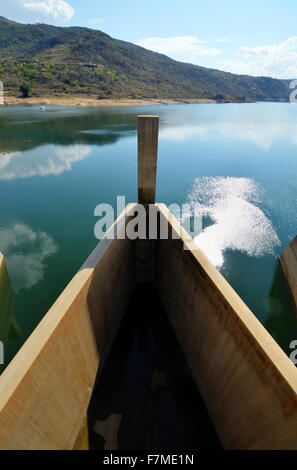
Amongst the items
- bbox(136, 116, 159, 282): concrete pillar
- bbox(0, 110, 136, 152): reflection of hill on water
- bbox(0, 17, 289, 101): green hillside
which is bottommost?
bbox(136, 116, 159, 282): concrete pillar

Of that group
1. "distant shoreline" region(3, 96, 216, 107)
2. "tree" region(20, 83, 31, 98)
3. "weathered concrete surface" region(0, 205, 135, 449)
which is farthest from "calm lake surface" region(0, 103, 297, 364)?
"tree" region(20, 83, 31, 98)

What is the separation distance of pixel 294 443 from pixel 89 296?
6.91 meters

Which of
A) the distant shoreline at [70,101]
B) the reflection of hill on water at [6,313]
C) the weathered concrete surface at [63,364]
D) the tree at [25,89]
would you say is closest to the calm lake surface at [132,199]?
the reflection of hill on water at [6,313]

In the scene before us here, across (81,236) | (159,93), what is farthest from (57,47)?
(81,236)

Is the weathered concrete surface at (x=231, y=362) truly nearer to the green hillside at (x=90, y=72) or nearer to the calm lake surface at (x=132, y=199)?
the calm lake surface at (x=132, y=199)

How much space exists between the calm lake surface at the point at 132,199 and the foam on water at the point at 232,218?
114 mm

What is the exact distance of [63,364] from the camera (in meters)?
6.67

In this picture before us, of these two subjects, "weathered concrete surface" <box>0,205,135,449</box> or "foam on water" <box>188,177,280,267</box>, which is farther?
"foam on water" <box>188,177,280,267</box>

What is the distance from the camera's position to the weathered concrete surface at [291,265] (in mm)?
13137

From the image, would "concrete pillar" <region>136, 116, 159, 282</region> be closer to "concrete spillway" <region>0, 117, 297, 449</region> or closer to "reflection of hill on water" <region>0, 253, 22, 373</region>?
"concrete spillway" <region>0, 117, 297, 449</region>

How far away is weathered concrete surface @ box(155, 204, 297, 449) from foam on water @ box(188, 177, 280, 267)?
6998 mm

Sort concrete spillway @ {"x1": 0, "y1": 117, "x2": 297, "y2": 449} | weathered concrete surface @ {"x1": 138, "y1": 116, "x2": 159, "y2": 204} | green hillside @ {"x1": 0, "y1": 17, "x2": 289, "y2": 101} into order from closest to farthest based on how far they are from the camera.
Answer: concrete spillway @ {"x1": 0, "y1": 117, "x2": 297, "y2": 449}, weathered concrete surface @ {"x1": 138, "y1": 116, "x2": 159, "y2": 204}, green hillside @ {"x1": 0, "y1": 17, "x2": 289, "y2": 101}

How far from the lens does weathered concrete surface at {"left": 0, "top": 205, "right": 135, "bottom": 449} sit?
5188 millimetres

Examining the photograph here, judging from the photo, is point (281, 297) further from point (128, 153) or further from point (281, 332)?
point (128, 153)
